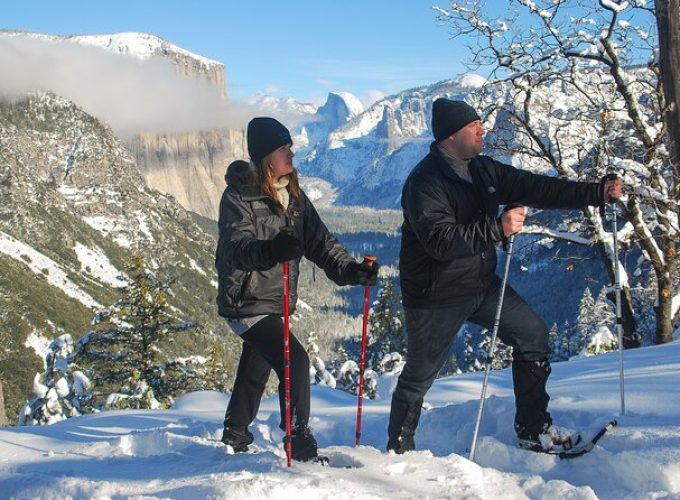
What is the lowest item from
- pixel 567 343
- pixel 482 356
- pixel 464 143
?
pixel 567 343

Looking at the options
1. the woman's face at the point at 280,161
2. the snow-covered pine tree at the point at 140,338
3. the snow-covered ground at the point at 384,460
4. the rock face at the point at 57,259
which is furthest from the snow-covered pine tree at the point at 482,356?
the rock face at the point at 57,259

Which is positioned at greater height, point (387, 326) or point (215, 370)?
point (387, 326)

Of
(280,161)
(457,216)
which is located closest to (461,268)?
(457,216)

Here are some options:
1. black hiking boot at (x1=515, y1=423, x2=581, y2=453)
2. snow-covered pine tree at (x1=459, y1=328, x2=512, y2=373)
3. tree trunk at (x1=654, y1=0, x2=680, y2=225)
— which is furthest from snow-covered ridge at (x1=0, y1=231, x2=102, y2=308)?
black hiking boot at (x1=515, y1=423, x2=581, y2=453)

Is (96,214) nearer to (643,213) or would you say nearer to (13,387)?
Answer: (13,387)

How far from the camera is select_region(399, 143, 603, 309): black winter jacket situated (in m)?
4.07

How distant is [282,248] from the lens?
4.04 meters

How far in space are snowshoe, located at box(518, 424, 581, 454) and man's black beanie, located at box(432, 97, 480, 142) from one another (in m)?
2.11

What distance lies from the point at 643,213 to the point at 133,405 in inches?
470

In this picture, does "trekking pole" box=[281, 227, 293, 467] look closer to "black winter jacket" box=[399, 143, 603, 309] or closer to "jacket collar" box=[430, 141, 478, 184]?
"black winter jacket" box=[399, 143, 603, 309]

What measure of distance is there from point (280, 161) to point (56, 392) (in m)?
14.4

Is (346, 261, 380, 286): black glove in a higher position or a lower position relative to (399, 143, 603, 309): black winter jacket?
lower

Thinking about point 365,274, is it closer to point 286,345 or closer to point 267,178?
point 286,345

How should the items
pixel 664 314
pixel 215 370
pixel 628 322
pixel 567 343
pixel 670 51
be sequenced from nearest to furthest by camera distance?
pixel 670 51
pixel 664 314
pixel 628 322
pixel 215 370
pixel 567 343
